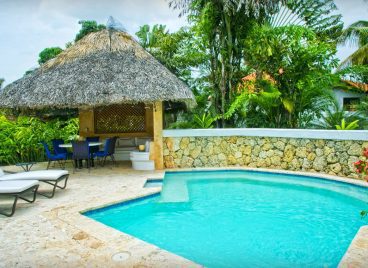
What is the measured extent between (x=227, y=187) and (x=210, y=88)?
202 inches

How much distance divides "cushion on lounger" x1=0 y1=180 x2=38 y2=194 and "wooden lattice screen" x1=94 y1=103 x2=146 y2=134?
7.37 metres

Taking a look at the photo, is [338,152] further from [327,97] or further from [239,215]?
[239,215]

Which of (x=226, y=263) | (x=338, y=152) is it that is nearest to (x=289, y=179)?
(x=338, y=152)

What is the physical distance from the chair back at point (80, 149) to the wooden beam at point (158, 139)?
2.07 m

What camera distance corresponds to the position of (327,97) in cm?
1036

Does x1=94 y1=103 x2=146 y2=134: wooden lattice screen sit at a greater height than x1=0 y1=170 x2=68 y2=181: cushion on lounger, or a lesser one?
greater

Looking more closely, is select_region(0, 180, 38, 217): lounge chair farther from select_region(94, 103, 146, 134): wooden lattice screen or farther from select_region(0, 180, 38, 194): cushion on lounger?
select_region(94, 103, 146, 134): wooden lattice screen

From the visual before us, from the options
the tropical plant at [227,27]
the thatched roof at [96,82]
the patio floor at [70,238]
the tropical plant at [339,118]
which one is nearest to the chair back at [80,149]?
the thatched roof at [96,82]

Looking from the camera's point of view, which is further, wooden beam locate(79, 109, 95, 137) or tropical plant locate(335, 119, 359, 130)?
wooden beam locate(79, 109, 95, 137)

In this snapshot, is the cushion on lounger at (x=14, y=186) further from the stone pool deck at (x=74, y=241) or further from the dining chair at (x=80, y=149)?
the dining chair at (x=80, y=149)

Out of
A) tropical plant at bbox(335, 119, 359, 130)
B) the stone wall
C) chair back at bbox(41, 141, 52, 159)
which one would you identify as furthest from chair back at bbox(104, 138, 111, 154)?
tropical plant at bbox(335, 119, 359, 130)

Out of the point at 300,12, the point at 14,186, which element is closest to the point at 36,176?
the point at 14,186

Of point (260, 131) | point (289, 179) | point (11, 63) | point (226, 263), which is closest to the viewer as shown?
point (11, 63)

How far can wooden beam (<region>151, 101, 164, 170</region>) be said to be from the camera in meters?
9.89
